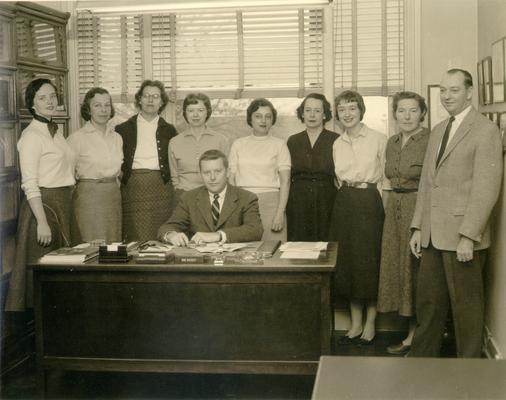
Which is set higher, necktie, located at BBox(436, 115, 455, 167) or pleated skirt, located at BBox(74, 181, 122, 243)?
necktie, located at BBox(436, 115, 455, 167)

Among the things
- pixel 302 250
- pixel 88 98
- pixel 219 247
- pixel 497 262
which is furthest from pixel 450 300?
pixel 88 98

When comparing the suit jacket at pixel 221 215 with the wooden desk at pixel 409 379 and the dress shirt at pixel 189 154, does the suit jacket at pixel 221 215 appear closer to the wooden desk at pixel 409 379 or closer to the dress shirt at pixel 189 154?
the dress shirt at pixel 189 154

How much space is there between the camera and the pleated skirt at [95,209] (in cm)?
431

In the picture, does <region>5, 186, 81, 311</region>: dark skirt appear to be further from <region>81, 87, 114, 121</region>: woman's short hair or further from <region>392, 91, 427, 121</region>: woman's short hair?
<region>392, 91, 427, 121</region>: woman's short hair

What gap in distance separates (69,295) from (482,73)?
2.62 m

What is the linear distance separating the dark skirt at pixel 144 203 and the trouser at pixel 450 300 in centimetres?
175

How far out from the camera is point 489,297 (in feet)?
12.6

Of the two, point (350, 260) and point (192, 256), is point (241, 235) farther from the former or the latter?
point (350, 260)

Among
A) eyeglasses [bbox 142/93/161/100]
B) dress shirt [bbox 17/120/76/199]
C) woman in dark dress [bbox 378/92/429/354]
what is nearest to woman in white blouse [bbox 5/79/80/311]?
dress shirt [bbox 17/120/76/199]

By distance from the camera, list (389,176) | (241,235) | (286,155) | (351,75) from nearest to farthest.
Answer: (241,235)
(389,176)
(286,155)
(351,75)

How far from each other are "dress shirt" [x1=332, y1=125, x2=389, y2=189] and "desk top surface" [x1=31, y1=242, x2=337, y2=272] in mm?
1019

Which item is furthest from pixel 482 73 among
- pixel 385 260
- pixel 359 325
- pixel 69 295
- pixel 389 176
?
pixel 69 295

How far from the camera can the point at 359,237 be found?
4.21m

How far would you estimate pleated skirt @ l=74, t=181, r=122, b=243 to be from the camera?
431cm
